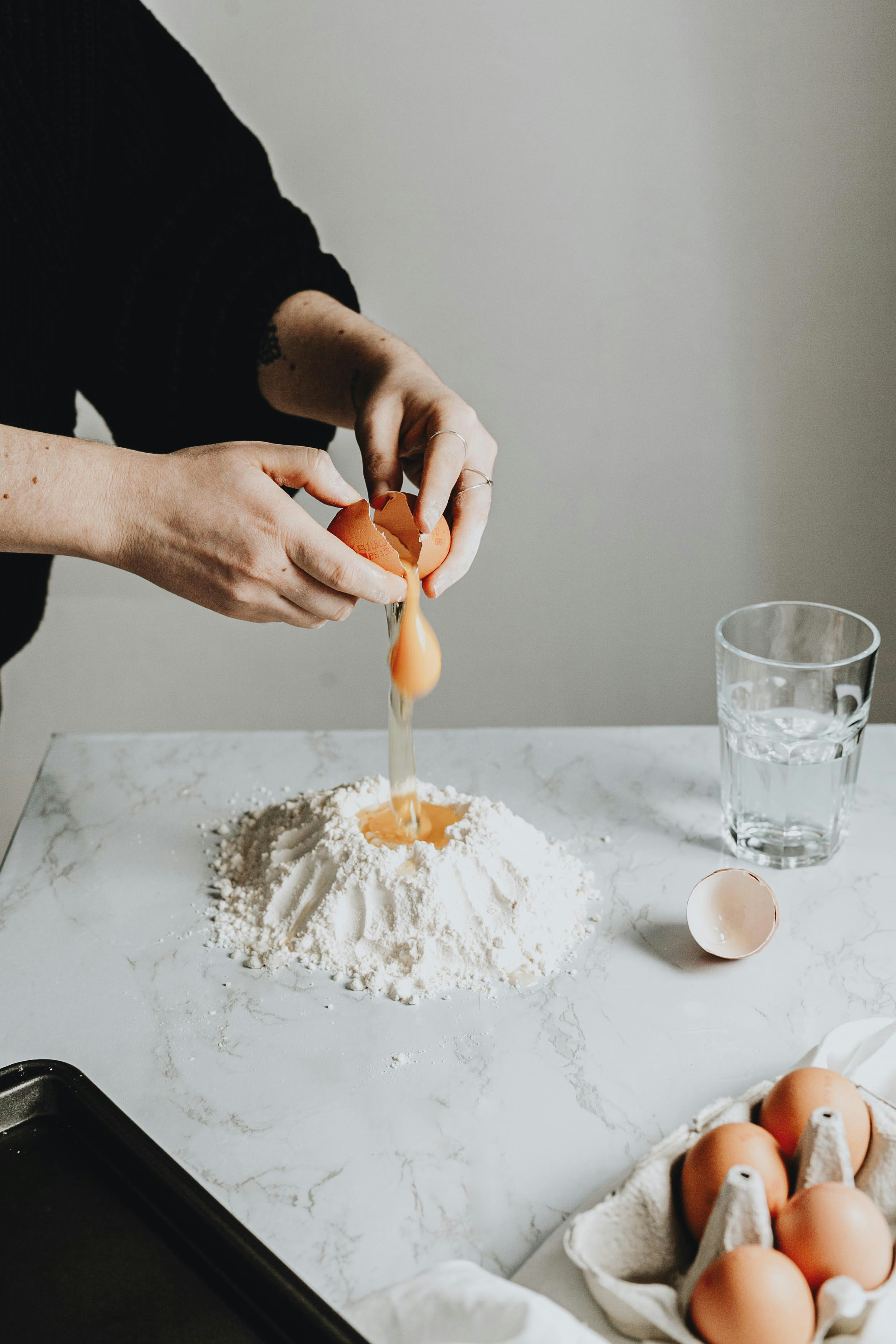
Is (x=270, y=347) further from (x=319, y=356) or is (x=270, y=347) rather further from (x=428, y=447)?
(x=428, y=447)

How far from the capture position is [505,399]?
2.26 m

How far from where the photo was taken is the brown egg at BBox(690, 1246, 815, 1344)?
584 mm

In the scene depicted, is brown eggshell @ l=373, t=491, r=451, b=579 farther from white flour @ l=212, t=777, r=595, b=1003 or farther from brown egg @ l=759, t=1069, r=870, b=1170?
brown egg @ l=759, t=1069, r=870, b=1170

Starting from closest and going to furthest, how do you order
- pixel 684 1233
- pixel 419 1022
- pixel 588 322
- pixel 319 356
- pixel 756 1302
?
pixel 756 1302 → pixel 684 1233 → pixel 419 1022 → pixel 319 356 → pixel 588 322

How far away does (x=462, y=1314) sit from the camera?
64 centimetres

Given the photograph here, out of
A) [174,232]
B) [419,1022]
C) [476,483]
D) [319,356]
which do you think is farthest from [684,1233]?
[174,232]

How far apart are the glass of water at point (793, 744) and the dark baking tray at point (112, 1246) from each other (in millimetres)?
670

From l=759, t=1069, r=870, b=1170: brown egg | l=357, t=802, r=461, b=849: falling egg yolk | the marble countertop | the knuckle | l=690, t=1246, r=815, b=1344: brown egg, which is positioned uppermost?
the knuckle

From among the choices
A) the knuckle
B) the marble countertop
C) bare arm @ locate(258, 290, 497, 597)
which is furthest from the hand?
the marble countertop

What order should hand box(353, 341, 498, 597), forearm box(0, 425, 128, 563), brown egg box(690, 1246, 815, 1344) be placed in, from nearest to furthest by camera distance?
brown egg box(690, 1246, 815, 1344), forearm box(0, 425, 128, 563), hand box(353, 341, 498, 597)

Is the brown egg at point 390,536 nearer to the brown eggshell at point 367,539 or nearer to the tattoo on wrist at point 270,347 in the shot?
the brown eggshell at point 367,539

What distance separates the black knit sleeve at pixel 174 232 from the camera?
1.36 meters

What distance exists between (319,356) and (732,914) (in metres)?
0.82

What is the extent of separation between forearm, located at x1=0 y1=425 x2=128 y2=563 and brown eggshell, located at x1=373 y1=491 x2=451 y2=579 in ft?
0.80
